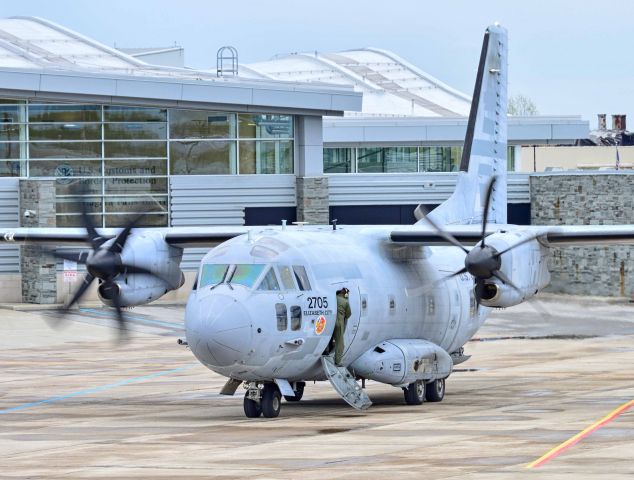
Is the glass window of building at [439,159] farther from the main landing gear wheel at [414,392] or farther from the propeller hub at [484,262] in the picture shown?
the propeller hub at [484,262]

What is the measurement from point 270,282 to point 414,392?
4474 millimetres

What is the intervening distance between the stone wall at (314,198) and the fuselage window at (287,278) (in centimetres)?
2714

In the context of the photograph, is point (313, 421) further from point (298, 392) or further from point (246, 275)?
point (298, 392)

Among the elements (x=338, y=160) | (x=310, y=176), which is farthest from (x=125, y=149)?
(x=338, y=160)

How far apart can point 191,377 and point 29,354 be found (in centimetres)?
751

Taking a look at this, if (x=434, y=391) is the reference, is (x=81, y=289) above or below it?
above

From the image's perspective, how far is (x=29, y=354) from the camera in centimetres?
3591

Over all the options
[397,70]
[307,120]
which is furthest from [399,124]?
[397,70]

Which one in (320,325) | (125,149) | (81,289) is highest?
(125,149)

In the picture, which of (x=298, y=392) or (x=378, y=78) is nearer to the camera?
(x=298, y=392)

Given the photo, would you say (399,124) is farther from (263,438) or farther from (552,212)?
(263,438)

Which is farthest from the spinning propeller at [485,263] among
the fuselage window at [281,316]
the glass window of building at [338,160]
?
the glass window of building at [338,160]

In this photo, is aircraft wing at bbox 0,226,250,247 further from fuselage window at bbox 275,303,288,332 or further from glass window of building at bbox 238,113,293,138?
glass window of building at bbox 238,113,293,138

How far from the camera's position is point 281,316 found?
20.8m
